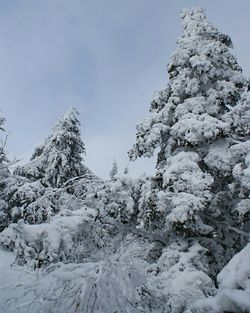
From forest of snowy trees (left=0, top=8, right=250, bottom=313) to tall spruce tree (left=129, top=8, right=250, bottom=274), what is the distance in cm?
3

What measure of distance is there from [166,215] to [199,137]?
2.38 meters

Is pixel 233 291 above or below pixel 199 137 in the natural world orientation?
below

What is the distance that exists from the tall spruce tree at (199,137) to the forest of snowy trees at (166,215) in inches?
1.2

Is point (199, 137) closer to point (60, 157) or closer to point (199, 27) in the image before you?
point (199, 27)

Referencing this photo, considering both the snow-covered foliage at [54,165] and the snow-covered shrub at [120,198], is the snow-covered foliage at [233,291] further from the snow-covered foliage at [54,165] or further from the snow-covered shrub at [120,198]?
the snow-covered foliage at [54,165]

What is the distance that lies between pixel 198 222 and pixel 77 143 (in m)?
16.9

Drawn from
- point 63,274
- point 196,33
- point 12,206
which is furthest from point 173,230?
point 12,206

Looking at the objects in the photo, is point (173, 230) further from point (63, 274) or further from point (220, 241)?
point (63, 274)

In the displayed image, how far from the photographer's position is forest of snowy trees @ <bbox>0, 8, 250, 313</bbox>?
7.08 m

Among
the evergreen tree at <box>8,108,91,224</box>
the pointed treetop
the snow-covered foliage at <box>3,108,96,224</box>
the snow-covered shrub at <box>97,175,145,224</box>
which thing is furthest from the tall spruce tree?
the evergreen tree at <box>8,108,91,224</box>

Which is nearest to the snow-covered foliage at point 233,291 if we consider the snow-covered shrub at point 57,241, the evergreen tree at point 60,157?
the snow-covered shrub at point 57,241

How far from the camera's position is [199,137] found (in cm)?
1042

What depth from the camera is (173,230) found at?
31.9ft

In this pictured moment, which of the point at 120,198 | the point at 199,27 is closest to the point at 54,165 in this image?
the point at 199,27
